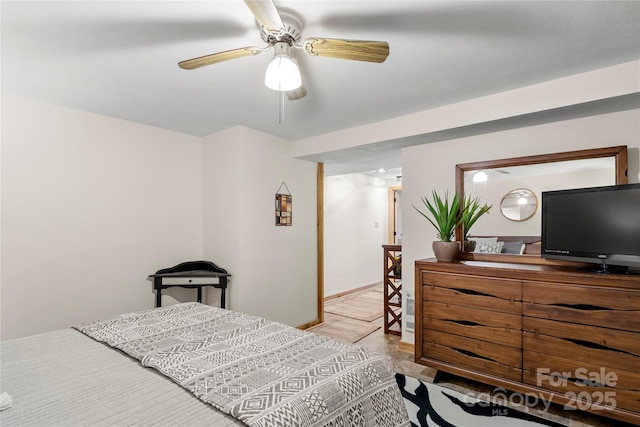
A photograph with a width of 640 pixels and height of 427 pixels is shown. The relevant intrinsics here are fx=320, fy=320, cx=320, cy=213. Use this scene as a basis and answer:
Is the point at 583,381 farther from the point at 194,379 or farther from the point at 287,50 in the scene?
the point at 287,50

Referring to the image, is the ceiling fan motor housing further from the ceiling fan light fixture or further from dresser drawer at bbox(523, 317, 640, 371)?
dresser drawer at bbox(523, 317, 640, 371)

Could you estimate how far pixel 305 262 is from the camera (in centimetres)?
407

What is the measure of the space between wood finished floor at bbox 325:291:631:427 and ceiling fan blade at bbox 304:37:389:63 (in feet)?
8.21

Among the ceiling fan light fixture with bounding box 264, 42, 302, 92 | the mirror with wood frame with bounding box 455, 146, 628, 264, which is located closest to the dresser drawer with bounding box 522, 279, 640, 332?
the mirror with wood frame with bounding box 455, 146, 628, 264

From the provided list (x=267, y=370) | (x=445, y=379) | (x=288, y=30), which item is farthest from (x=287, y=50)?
(x=445, y=379)

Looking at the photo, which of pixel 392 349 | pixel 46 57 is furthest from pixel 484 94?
pixel 46 57

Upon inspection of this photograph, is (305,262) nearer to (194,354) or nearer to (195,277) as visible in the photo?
(195,277)

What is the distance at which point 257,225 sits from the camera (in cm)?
349

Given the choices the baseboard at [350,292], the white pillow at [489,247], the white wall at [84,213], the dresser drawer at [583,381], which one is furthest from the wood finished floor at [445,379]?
the white wall at [84,213]

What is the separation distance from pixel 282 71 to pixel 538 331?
7.60 feet

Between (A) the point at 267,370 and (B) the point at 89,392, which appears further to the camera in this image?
(A) the point at 267,370

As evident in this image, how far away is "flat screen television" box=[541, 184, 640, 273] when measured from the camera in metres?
2.01

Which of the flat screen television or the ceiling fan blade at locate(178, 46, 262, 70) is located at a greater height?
the ceiling fan blade at locate(178, 46, 262, 70)

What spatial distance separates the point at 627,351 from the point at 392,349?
1.91 meters
